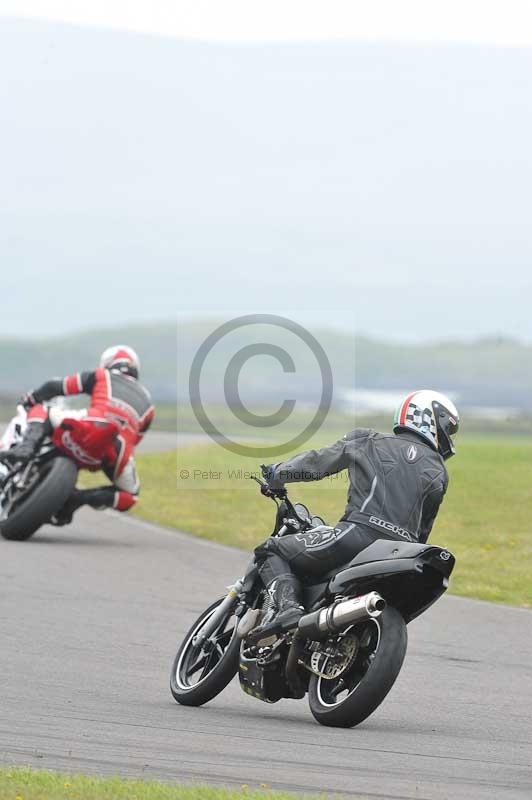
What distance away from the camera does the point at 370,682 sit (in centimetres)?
762

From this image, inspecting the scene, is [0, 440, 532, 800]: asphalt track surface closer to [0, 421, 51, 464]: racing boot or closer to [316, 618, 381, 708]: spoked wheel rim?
[316, 618, 381, 708]: spoked wheel rim

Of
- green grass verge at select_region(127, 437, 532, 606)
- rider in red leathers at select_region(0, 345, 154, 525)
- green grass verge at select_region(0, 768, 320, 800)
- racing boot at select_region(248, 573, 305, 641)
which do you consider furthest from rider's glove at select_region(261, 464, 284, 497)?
rider in red leathers at select_region(0, 345, 154, 525)

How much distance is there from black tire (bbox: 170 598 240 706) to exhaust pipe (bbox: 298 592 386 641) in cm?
64

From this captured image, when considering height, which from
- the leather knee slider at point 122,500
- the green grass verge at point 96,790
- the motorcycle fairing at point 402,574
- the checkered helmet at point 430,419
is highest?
the checkered helmet at point 430,419

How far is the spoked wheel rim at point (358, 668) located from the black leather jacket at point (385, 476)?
2.06 ft

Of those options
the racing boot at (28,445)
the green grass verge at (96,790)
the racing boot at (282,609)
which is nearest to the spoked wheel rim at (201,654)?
the racing boot at (282,609)

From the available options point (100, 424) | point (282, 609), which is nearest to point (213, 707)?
point (282, 609)

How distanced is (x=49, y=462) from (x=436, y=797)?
447 inches

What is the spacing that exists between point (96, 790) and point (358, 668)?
2.18m

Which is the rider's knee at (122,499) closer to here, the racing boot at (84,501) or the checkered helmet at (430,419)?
the racing boot at (84,501)

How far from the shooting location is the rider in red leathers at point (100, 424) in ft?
56.9

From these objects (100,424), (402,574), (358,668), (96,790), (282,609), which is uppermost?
(402,574)

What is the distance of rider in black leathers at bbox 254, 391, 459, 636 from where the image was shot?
8383 mm

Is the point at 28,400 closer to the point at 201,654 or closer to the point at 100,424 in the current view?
the point at 100,424
